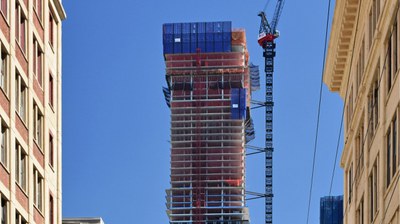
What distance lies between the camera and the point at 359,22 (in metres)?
56.6

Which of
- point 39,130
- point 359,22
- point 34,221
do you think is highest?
point 359,22

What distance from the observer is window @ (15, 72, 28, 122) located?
5231 centimetres

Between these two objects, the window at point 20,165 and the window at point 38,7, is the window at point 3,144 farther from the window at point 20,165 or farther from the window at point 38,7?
the window at point 38,7

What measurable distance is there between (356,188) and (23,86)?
15693 mm

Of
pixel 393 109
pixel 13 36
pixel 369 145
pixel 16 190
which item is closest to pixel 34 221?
pixel 16 190

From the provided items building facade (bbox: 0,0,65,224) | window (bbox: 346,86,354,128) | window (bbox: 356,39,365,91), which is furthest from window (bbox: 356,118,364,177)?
building facade (bbox: 0,0,65,224)

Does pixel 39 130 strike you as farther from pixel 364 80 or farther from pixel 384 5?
pixel 384 5

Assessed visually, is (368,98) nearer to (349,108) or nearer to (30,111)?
(349,108)

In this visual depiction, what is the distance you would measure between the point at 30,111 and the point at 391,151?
54.8ft

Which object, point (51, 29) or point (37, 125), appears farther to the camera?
point (51, 29)

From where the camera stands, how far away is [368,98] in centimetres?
5291

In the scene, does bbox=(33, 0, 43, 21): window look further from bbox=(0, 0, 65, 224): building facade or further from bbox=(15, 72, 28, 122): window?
bbox=(15, 72, 28, 122): window

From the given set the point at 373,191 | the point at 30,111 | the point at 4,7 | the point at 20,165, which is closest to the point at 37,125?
the point at 30,111

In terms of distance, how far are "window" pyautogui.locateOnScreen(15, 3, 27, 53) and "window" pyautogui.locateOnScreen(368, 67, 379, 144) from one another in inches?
559
